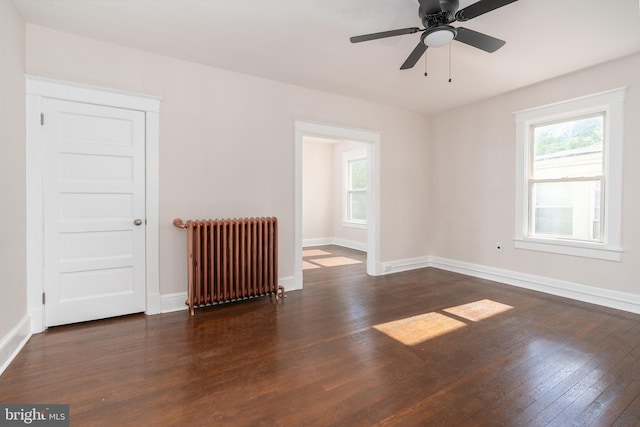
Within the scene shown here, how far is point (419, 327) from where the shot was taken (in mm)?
2916

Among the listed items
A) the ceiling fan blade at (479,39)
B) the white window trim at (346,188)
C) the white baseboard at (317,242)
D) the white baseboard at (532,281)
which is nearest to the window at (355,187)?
the white window trim at (346,188)

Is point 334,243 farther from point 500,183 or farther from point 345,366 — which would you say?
point 345,366

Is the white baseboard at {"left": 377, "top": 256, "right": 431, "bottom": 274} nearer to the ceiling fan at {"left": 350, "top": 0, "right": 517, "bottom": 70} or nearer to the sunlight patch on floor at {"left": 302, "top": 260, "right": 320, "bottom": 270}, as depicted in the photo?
the sunlight patch on floor at {"left": 302, "top": 260, "right": 320, "bottom": 270}

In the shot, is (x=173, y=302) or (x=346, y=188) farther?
(x=346, y=188)

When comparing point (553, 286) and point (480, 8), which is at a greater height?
point (480, 8)

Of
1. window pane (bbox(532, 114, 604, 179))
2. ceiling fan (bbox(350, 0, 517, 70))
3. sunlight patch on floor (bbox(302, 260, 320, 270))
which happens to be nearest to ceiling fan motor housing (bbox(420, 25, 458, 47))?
ceiling fan (bbox(350, 0, 517, 70))

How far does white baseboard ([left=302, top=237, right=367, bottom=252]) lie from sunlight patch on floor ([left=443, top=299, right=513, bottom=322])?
12.4 ft

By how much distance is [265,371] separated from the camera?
85.0 inches

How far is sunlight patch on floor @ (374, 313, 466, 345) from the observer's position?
8.87 feet

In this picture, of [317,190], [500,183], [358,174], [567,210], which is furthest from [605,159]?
[317,190]

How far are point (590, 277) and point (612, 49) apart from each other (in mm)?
2472

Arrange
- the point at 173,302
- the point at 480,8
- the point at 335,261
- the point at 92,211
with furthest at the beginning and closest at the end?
the point at 335,261, the point at 173,302, the point at 92,211, the point at 480,8

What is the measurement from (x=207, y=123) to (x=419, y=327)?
3.09 m

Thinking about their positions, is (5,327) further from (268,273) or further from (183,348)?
(268,273)
